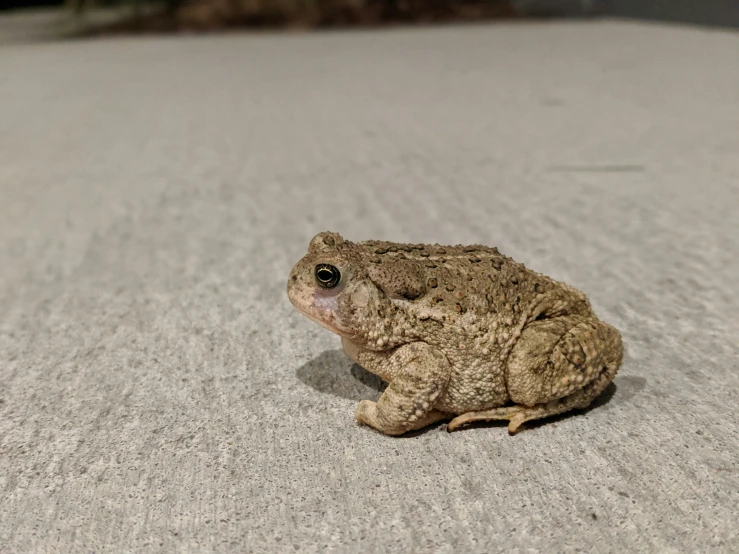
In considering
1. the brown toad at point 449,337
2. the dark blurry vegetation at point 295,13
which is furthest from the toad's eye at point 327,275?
the dark blurry vegetation at point 295,13

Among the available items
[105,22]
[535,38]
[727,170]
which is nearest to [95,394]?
[727,170]

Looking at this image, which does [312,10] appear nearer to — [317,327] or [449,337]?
[317,327]

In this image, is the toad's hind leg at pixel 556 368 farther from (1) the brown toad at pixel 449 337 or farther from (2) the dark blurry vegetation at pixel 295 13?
(2) the dark blurry vegetation at pixel 295 13

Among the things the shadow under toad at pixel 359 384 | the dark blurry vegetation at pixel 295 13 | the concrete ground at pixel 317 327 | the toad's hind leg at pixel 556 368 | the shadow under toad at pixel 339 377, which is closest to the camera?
the concrete ground at pixel 317 327

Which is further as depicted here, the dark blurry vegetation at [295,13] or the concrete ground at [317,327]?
the dark blurry vegetation at [295,13]

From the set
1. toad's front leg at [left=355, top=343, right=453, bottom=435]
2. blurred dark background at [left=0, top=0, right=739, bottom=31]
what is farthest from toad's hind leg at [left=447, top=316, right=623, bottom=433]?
blurred dark background at [left=0, top=0, right=739, bottom=31]

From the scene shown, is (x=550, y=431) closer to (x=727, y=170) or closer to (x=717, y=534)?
(x=717, y=534)

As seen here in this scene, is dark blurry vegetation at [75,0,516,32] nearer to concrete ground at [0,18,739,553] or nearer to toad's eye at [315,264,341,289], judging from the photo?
concrete ground at [0,18,739,553]
